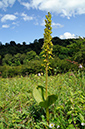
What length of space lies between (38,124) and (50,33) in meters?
1.48

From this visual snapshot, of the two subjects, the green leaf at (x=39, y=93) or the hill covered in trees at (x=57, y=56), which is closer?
the green leaf at (x=39, y=93)

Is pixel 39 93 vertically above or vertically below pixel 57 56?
below

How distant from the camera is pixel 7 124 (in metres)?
2.25

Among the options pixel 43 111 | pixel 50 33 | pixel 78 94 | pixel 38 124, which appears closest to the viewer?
pixel 50 33

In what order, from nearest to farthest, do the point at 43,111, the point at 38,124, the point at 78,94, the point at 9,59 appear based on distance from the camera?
1. the point at 38,124
2. the point at 43,111
3. the point at 78,94
4. the point at 9,59

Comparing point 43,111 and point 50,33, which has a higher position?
point 50,33

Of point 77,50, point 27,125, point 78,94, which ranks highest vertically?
point 77,50

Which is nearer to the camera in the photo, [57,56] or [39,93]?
[39,93]

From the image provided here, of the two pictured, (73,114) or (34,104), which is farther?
(34,104)

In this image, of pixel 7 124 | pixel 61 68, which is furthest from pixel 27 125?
pixel 61 68

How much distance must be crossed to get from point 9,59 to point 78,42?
1078 centimetres

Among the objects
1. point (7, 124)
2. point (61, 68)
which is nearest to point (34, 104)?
point (7, 124)

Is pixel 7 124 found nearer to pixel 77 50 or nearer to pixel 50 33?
pixel 50 33

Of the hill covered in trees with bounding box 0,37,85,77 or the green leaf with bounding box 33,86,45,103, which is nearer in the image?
the green leaf with bounding box 33,86,45,103
